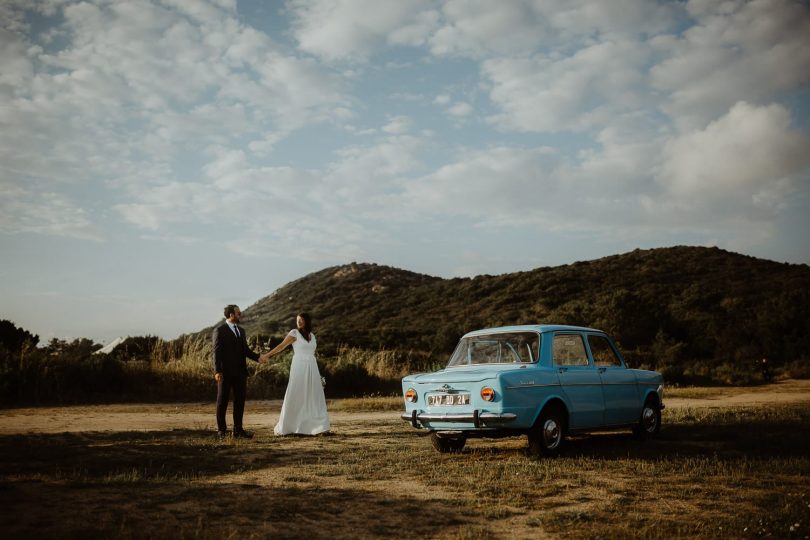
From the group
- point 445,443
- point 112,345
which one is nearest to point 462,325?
point 112,345

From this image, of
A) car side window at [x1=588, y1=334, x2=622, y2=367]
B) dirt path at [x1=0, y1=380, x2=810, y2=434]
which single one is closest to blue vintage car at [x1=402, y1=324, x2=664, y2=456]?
car side window at [x1=588, y1=334, x2=622, y2=367]

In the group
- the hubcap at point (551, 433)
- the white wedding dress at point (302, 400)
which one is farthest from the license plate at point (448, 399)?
the white wedding dress at point (302, 400)

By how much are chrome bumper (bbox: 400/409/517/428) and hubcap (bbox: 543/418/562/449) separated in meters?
0.73

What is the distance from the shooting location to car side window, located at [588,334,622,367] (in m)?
10.2

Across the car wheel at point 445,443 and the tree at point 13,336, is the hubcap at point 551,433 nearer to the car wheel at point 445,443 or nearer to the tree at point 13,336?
the car wheel at point 445,443

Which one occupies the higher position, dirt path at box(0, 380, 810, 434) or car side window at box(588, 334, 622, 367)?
car side window at box(588, 334, 622, 367)

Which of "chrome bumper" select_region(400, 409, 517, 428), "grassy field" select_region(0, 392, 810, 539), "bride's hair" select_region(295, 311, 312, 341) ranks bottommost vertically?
"grassy field" select_region(0, 392, 810, 539)

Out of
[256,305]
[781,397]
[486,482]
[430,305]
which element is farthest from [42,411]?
[256,305]

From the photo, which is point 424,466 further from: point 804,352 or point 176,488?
point 804,352

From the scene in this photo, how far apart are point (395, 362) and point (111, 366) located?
417 inches

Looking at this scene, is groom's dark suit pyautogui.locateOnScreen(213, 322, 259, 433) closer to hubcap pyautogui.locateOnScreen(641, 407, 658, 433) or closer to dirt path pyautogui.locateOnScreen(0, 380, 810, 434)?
dirt path pyautogui.locateOnScreen(0, 380, 810, 434)

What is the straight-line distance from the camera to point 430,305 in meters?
65.4

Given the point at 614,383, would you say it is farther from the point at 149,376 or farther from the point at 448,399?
the point at 149,376

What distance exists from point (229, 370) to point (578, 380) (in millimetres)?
5275
